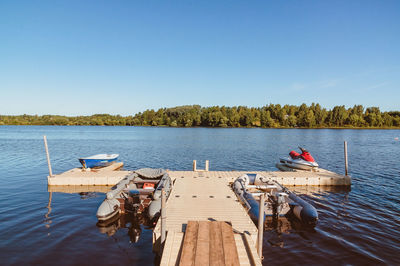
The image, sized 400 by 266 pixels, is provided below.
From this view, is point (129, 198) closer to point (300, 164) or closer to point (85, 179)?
point (85, 179)

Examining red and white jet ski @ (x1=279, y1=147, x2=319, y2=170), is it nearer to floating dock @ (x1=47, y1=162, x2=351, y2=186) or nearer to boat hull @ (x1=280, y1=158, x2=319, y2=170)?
boat hull @ (x1=280, y1=158, x2=319, y2=170)

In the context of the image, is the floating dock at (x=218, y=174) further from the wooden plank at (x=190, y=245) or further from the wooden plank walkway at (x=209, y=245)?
the wooden plank at (x=190, y=245)

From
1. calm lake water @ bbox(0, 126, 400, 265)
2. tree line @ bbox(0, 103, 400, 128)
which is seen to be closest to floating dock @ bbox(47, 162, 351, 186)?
calm lake water @ bbox(0, 126, 400, 265)

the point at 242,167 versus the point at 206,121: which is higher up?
the point at 206,121

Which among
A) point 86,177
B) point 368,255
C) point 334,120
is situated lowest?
point 368,255

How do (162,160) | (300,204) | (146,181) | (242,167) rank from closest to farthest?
(300,204) < (146,181) < (242,167) < (162,160)

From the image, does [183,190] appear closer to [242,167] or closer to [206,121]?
[242,167]

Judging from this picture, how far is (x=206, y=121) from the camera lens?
111562 millimetres

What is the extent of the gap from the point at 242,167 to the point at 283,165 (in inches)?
151

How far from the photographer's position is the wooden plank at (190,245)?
16.0 ft

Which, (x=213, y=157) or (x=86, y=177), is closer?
(x=86, y=177)

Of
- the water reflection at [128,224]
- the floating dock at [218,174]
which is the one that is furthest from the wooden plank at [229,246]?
the floating dock at [218,174]

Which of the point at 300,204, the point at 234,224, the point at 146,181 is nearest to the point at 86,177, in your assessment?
the point at 146,181

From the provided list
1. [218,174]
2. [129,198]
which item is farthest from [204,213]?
[218,174]
